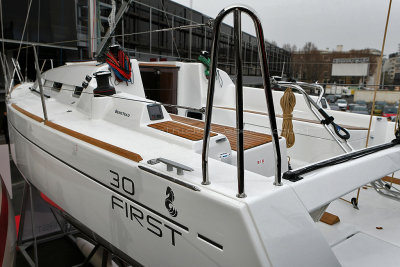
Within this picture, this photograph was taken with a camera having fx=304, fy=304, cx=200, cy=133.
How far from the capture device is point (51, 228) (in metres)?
3.63

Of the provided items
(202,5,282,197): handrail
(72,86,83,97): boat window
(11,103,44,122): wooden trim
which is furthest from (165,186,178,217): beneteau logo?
(72,86,83,97): boat window

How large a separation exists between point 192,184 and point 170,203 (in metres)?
0.15

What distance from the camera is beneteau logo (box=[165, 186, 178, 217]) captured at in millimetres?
1266

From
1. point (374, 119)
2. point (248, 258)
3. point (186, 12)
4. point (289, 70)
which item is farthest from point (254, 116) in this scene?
point (186, 12)

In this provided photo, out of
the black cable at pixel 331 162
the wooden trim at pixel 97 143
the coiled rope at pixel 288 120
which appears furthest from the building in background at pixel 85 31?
the black cable at pixel 331 162

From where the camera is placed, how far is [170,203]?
1.28m

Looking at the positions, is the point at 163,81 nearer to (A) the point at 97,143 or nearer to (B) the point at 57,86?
(B) the point at 57,86

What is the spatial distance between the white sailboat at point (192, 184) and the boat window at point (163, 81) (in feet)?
5.41

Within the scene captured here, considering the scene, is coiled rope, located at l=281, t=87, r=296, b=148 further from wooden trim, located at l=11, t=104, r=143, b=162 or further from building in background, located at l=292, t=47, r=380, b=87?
wooden trim, located at l=11, t=104, r=143, b=162

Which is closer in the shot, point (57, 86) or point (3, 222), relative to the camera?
point (3, 222)

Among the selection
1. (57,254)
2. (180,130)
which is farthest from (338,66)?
(57,254)

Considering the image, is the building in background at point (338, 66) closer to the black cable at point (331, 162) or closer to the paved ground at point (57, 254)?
the black cable at point (331, 162)

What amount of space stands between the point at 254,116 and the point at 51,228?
2763 millimetres

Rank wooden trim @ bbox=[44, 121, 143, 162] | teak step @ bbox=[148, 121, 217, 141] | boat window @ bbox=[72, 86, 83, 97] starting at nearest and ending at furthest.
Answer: wooden trim @ bbox=[44, 121, 143, 162] < teak step @ bbox=[148, 121, 217, 141] < boat window @ bbox=[72, 86, 83, 97]
